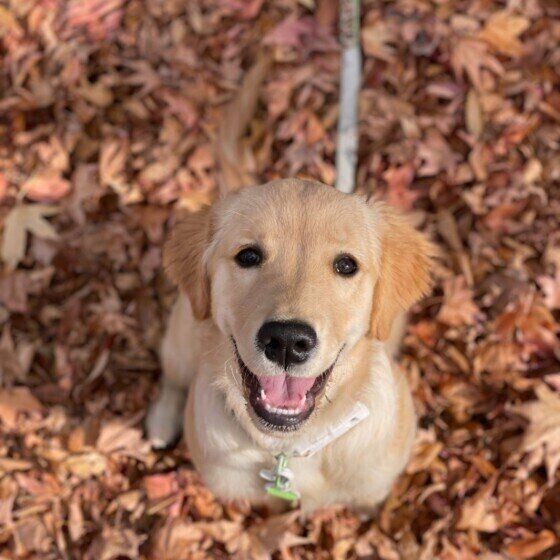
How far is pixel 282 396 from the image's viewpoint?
2252 millimetres

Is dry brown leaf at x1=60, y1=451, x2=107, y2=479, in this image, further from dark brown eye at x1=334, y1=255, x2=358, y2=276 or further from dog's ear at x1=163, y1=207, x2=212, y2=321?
dark brown eye at x1=334, y1=255, x2=358, y2=276

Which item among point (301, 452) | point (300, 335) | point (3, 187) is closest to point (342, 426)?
point (301, 452)

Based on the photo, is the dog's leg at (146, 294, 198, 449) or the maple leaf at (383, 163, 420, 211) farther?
the maple leaf at (383, 163, 420, 211)

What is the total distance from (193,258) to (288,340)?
702 mm

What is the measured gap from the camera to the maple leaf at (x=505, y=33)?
12.8 ft

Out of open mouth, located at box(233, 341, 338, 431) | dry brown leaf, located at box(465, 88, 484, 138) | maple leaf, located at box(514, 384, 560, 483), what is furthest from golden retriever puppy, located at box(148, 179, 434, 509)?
dry brown leaf, located at box(465, 88, 484, 138)

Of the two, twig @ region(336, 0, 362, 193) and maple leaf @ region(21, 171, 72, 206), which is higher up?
twig @ region(336, 0, 362, 193)

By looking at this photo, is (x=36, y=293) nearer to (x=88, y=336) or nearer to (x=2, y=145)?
(x=88, y=336)

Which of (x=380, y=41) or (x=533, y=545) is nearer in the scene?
(x=533, y=545)

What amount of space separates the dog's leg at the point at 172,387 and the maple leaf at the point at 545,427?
163 cm

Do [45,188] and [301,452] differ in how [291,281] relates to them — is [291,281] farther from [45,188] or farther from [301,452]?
[45,188]

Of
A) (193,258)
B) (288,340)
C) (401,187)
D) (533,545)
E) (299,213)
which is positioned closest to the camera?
(288,340)

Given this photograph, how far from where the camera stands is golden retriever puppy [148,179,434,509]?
2076mm

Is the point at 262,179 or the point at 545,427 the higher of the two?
the point at 262,179
